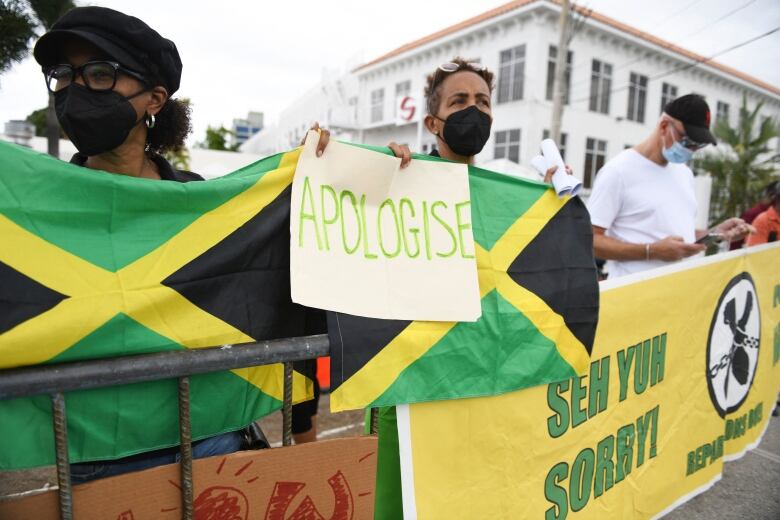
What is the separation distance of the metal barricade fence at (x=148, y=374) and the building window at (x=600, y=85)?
73.5 ft

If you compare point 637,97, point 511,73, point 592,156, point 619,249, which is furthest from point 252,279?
point 637,97

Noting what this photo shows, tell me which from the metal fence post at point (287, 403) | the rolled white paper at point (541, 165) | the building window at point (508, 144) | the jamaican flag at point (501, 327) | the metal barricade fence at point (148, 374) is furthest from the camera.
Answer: the building window at point (508, 144)

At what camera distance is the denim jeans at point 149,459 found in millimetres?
1296

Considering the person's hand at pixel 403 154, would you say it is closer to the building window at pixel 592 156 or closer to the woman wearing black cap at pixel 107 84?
the woman wearing black cap at pixel 107 84

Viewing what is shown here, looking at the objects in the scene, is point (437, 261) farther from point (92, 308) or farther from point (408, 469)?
point (92, 308)

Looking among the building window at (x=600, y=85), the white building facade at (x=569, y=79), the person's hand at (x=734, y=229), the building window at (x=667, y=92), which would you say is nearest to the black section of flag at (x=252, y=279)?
the person's hand at (x=734, y=229)

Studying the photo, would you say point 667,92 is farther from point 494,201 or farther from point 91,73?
point 91,73

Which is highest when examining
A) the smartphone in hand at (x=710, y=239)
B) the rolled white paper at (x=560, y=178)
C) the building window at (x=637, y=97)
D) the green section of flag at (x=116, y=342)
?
the building window at (x=637, y=97)

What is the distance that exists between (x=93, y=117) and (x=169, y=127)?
0.36 metres

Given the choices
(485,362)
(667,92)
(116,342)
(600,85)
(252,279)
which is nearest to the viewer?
(116,342)

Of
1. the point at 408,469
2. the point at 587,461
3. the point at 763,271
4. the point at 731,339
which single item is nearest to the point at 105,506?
the point at 408,469

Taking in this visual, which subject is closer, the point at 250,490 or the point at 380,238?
the point at 250,490

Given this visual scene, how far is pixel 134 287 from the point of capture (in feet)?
4.14

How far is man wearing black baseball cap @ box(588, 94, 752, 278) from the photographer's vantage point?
2.77m
